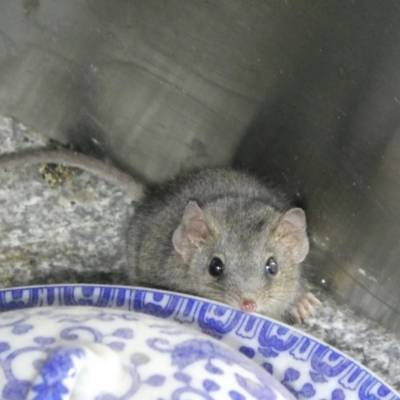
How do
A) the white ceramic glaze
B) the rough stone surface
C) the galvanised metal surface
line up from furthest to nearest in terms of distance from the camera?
the rough stone surface
the galvanised metal surface
the white ceramic glaze

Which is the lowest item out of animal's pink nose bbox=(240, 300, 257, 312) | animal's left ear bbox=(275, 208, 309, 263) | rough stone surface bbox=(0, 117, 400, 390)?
rough stone surface bbox=(0, 117, 400, 390)

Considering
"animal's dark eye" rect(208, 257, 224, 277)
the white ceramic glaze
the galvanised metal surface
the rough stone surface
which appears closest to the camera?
the white ceramic glaze

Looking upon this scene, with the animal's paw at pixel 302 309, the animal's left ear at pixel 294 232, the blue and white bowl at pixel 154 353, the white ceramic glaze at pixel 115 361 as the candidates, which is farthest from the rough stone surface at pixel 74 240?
the white ceramic glaze at pixel 115 361

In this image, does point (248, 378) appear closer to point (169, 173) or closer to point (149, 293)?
point (149, 293)

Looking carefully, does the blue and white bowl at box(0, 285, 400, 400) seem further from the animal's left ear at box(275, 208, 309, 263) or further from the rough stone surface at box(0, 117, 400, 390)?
the rough stone surface at box(0, 117, 400, 390)

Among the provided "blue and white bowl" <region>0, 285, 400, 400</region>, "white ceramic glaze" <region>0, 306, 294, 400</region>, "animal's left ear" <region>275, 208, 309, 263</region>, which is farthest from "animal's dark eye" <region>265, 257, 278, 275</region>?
"white ceramic glaze" <region>0, 306, 294, 400</region>

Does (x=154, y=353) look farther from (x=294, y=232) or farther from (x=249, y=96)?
(x=249, y=96)

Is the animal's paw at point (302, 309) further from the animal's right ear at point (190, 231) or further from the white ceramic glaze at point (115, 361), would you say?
the white ceramic glaze at point (115, 361)
